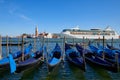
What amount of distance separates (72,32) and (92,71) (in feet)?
194

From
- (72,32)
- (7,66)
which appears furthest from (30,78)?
(72,32)

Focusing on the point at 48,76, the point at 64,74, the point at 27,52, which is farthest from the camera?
the point at 27,52

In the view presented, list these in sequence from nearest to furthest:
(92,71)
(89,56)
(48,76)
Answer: (48,76) → (92,71) → (89,56)

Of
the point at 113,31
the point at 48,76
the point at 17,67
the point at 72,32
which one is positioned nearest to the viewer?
the point at 17,67

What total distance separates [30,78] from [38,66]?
2458 mm

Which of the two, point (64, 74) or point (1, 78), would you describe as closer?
point (1, 78)

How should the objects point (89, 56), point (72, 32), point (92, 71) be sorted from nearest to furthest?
point (92, 71)
point (89, 56)
point (72, 32)

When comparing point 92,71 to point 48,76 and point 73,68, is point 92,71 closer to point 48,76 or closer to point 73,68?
point 73,68

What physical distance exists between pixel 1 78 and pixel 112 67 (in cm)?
559

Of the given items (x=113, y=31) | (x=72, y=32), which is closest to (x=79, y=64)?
(x=72, y=32)

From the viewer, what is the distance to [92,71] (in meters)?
13.6

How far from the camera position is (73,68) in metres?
14.1

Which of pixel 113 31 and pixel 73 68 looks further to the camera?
pixel 113 31

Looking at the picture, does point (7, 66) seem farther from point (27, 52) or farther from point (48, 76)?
point (27, 52)
